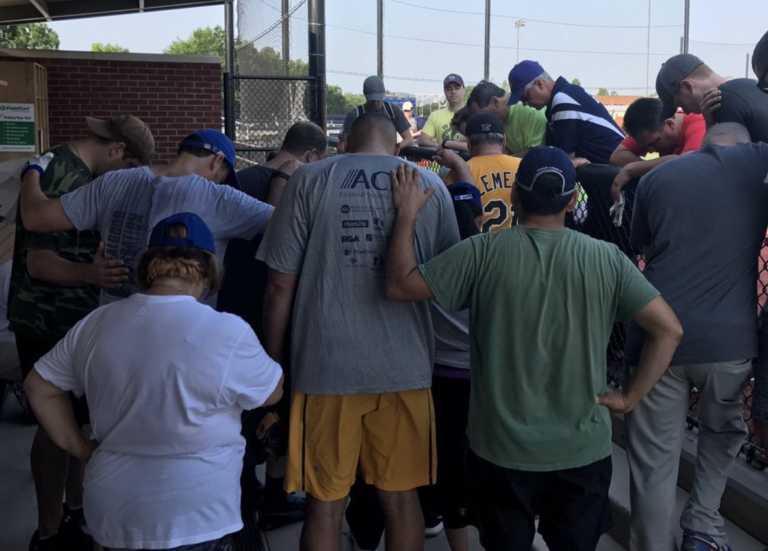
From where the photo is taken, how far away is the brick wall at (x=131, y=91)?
11.5 metres

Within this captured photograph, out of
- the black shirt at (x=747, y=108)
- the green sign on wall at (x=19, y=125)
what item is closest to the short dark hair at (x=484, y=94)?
the black shirt at (x=747, y=108)

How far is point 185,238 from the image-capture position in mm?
2371

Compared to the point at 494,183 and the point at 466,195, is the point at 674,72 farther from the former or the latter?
the point at 466,195

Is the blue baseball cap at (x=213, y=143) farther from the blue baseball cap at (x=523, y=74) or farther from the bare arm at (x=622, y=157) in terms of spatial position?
the blue baseball cap at (x=523, y=74)

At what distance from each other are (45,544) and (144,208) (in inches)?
60.9

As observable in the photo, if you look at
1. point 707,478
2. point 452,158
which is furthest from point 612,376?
point 452,158

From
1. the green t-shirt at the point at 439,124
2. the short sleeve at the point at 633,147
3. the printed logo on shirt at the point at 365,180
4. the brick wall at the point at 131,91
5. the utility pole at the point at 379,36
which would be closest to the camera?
the printed logo on shirt at the point at 365,180

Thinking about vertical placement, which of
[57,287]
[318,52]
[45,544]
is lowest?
[45,544]

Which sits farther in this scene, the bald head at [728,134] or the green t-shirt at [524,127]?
the green t-shirt at [524,127]

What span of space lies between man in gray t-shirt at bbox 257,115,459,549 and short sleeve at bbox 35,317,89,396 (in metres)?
0.79

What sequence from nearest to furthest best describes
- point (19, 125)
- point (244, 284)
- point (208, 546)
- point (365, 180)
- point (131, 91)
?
point (208, 546), point (365, 180), point (244, 284), point (19, 125), point (131, 91)

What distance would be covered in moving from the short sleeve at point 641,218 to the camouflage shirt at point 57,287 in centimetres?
233

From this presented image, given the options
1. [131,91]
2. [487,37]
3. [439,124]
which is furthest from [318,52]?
[487,37]

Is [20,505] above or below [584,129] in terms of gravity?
below
